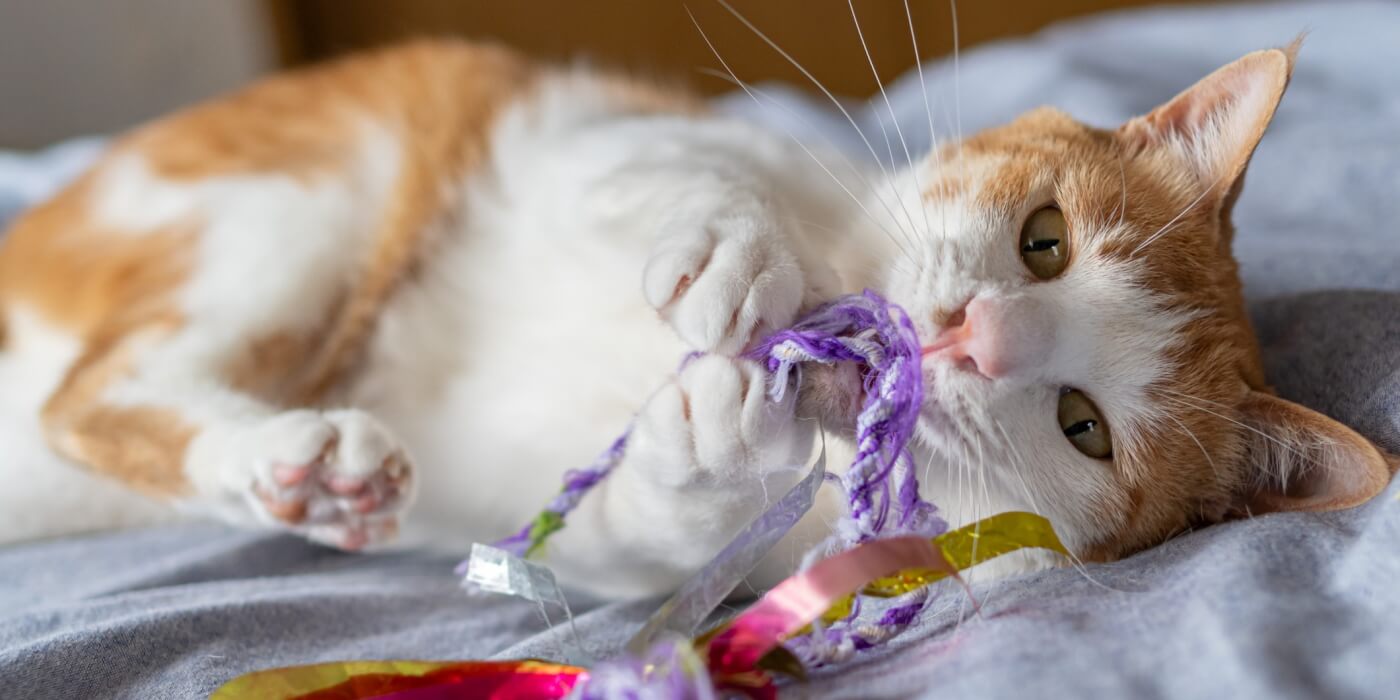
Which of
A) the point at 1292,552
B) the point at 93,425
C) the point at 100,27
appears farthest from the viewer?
the point at 100,27

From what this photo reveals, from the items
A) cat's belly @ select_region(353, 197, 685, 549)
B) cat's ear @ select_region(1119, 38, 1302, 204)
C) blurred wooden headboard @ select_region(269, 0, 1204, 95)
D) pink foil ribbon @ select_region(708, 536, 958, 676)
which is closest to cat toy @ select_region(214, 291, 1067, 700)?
pink foil ribbon @ select_region(708, 536, 958, 676)

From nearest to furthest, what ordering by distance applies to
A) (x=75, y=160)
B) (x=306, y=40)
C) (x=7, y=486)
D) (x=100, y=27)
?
(x=7, y=486) < (x=75, y=160) < (x=100, y=27) < (x=306, y=40)

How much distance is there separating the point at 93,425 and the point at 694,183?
90 centimetres

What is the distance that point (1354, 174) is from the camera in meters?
1.76

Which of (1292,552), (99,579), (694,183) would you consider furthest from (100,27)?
(1292,552)

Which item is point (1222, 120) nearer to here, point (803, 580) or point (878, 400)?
point (878, 400)

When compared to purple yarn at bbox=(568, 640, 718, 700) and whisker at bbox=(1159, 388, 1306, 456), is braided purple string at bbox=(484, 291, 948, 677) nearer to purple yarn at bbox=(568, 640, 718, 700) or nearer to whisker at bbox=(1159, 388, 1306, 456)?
purple yarn at bbox=(568, 640, 718, 700)

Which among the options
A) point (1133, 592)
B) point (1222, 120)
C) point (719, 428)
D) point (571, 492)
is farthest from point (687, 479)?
point (1222, 120)

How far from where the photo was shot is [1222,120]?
123cm

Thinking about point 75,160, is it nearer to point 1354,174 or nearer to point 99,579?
point 99,579

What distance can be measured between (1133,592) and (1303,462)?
0.35 metres

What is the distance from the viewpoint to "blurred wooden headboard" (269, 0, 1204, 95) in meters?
4.02

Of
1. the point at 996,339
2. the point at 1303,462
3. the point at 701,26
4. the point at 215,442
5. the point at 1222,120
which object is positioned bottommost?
the point at 1303,462

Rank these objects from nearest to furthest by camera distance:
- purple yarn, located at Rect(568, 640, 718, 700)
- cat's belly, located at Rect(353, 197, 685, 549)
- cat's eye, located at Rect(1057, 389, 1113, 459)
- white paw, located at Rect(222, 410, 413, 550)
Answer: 1. purple yarn, located at Rect(568, 640, 718, 700)
2. cat's eye, located at Rect(1057, 389, 1113, 459)
3. white paw, located at Rect(222, 410, 413, 550)
4. cat's belly, located at Rect(353, 197, 685, 549)
